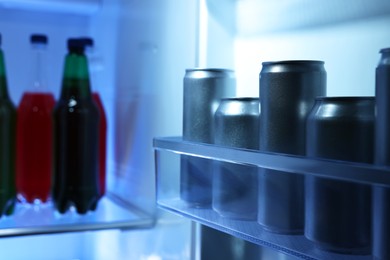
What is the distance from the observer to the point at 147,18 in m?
1.25

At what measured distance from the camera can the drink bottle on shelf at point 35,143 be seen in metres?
1.25

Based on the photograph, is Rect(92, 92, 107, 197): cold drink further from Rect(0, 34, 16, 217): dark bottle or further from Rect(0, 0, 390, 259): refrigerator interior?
Rect(0, 34, 16, 217): dark bottle

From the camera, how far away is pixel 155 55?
1.20 m

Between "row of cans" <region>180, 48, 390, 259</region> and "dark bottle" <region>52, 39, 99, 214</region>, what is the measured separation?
38 cm

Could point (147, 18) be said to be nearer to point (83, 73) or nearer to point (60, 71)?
point (83, 73)

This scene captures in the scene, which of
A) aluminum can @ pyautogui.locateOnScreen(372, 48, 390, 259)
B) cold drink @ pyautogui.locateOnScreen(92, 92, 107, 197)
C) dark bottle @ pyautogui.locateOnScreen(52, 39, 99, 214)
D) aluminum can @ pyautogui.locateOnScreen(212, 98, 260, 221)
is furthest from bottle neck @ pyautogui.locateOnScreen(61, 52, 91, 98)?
aluminum can @ pyautogui.locateOnScreen(372, 48, 390, 259)

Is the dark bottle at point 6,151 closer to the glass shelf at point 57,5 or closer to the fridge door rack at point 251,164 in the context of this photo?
the glass shelf at point 57,5

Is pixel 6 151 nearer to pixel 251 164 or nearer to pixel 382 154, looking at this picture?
pixel 251 164

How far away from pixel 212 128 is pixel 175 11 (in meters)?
0.38

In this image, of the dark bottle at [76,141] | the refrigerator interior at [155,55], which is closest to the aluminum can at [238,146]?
the refrigerator interior at [155,55]

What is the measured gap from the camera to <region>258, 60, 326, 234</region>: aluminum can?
2.16 feet

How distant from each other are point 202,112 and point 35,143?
597mm

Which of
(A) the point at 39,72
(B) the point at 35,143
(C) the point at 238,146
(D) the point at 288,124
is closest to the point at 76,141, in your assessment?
(B) the point at 35,143

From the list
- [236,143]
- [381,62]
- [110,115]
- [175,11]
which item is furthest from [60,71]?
[381,62]
